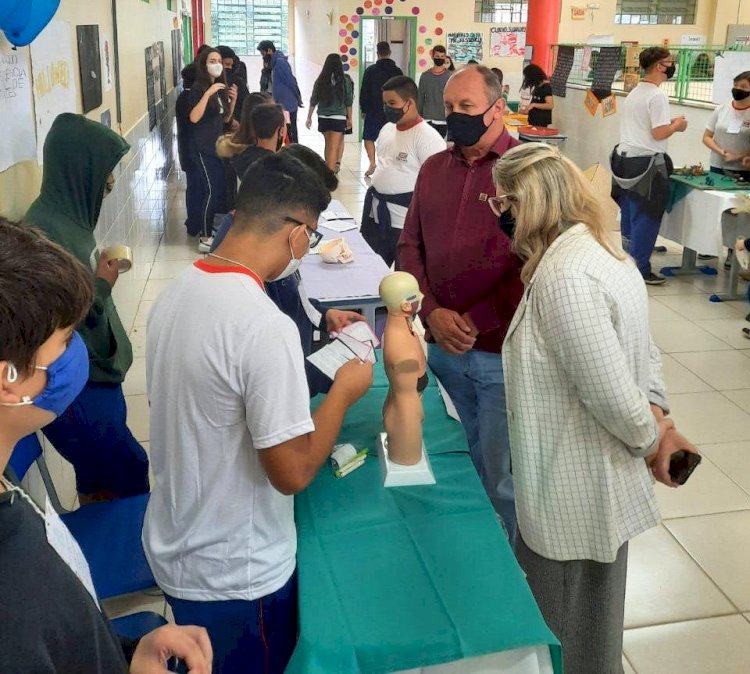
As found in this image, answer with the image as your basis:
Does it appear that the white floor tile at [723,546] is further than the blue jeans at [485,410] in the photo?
Yes

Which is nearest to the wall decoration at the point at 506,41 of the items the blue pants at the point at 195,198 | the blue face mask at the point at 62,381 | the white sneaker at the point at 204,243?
the blue pants at the point at 195,198

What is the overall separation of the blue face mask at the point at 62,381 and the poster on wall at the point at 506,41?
14055 mm

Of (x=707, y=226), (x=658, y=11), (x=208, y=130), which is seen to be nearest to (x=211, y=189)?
(x=208, y=130)

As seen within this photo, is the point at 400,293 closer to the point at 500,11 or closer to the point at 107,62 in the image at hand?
the point at 107,62

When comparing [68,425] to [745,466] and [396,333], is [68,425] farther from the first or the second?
[745,466]

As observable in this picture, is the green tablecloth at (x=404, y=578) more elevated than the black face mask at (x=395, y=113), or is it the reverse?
the black face mask at (x=395, y=113)

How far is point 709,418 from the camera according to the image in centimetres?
394

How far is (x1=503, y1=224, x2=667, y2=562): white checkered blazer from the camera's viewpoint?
164 cm

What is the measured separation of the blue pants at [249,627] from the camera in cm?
157

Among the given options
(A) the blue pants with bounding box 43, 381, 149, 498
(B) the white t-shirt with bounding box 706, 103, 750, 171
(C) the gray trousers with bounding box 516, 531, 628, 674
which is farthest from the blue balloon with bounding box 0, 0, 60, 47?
(B) the white t-shirt with bounding box 706, 103, 750, 171

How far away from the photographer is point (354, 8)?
12969 millimetres

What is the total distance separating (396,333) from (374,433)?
0.36 m

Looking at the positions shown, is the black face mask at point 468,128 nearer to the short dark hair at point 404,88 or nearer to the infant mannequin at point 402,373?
the infant mannequin at point 402,373

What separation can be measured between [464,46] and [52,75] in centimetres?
1189
